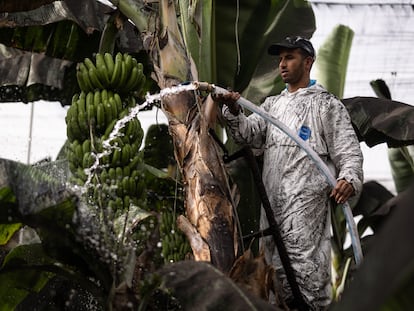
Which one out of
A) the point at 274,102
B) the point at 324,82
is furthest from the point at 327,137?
the point at 324,82

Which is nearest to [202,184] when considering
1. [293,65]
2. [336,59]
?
[293,65]

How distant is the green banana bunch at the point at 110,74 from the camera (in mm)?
3746

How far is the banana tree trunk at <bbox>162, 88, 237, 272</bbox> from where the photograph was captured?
3.13 m

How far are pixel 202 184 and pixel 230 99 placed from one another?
378 millimetres

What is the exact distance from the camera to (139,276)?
2836mm

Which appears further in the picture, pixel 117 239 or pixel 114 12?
pixel 114 12

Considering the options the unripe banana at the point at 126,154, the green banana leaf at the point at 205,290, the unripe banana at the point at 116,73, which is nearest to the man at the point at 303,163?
the unripe banana at the point at 126,154

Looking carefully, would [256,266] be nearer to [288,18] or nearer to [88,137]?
[88,137]

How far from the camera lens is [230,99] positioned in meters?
3.38

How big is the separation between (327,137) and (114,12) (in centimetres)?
124

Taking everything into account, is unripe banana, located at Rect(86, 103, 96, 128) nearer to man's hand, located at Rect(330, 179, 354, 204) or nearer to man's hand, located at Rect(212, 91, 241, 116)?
man's hand, located at Rect(212, 91, 241, 116)

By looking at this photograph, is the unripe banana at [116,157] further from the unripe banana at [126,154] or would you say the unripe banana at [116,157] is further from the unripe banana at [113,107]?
the unripe banana at [113,107]

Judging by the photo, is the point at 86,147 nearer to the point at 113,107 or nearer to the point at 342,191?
the point at 113,107

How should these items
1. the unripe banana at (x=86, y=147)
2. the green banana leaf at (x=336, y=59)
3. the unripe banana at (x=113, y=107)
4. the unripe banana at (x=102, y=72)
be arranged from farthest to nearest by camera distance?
the green banana leaf at (x=336, y=59), the unripe banana at (x=102, y=72), the unripe banana at (x=113, y=107), the unripe banana at (x=86, y=147)
